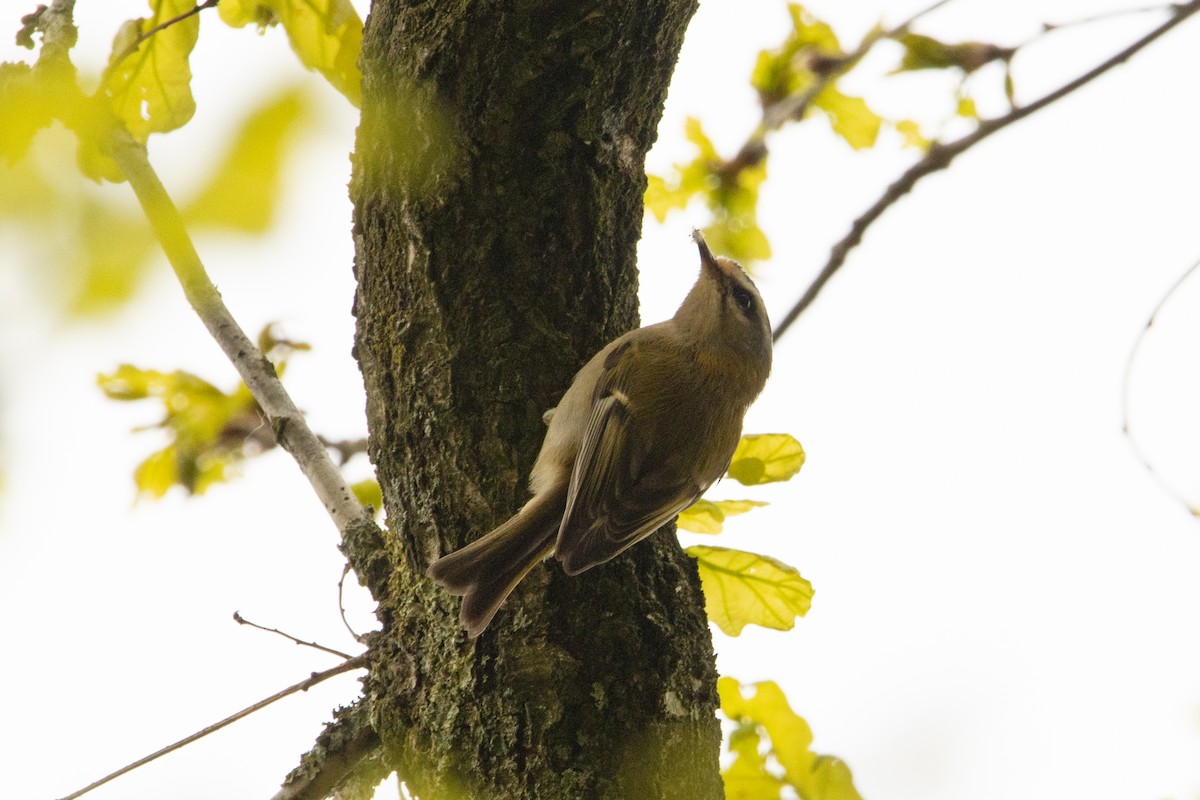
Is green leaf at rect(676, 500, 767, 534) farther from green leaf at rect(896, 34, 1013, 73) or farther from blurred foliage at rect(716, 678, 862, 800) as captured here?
green leaf at rect(896, 34, 1013, 73)

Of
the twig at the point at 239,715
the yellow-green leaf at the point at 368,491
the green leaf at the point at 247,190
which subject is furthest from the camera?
the yellow-green leaf at the point at 368,491

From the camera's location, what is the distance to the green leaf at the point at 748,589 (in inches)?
97.7

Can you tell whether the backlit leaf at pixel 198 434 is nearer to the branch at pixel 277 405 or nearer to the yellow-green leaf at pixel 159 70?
the branch at pixel 277 405

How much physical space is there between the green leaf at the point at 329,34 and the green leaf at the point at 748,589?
4.33 feet

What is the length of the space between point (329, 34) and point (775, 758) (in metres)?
1.85

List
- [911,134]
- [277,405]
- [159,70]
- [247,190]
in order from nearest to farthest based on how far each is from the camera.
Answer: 1. [247,190]
2. [159,70]
3. [277,405]
4. [911,134]

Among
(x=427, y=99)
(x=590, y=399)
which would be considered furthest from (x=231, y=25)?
(x=590, y=399)

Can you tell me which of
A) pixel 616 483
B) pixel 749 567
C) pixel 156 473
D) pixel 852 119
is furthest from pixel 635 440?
pixel 156 473

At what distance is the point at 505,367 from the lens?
228 cm

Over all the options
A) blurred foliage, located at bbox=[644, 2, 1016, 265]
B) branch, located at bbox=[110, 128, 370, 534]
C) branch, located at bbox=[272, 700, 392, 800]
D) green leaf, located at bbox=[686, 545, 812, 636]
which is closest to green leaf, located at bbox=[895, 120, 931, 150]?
blurred foliage, located at bbox=[644, 2, 1016, 265]

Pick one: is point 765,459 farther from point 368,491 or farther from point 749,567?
point 368,491

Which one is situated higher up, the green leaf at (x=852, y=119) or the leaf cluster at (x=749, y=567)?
the green leaf at (x=852, y=119)

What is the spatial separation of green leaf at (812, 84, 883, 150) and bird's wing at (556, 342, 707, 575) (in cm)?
90

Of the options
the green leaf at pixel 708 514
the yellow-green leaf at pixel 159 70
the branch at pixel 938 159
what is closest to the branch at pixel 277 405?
the yellow-green leaf at pixel 159 70
